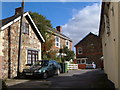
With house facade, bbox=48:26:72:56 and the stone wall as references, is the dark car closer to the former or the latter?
the stone wall

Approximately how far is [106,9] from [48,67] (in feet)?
25.4

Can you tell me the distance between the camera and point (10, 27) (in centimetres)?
1419

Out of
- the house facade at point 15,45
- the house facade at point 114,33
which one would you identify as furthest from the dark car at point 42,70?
the house facade at point 114,33

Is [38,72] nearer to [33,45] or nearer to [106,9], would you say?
[33,45]

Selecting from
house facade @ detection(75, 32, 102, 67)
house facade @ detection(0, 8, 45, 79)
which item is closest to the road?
house facade @ detection(0, 8, 45, 79)

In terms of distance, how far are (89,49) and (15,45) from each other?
28334 millimetres

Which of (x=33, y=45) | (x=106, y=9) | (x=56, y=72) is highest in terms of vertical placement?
(x=106, y=9)

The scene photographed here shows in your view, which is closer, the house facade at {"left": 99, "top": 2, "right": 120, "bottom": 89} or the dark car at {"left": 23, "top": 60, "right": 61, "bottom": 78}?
the house facade at {"left": 99, "top": 2, "right": 120, "bottom": 89}

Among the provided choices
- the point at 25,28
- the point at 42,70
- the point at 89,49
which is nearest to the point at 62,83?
the point at 42,70

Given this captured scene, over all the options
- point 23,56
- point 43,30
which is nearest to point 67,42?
point 43,30

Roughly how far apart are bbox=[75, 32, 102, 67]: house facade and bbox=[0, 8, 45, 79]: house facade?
23.5 meters

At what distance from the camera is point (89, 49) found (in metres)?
40.5

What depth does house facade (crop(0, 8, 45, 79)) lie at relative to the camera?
43.3ft

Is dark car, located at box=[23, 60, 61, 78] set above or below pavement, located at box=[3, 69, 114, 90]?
above
